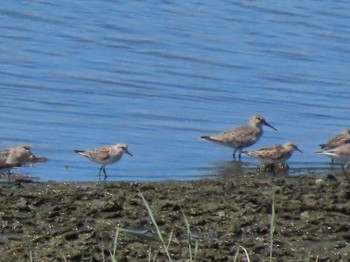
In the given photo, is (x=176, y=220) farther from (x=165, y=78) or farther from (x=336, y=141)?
(x=165, y=78)

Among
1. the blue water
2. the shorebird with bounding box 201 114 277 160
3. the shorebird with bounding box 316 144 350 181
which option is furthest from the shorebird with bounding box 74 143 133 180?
the shorebird with bounding box 316 144 350 181

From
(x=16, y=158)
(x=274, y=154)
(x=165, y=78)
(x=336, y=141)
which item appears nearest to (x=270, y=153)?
(x=274, y=154)

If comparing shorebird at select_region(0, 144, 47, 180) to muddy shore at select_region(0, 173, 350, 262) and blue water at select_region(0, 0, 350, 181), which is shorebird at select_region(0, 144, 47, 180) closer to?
blue water at select_region(0, 0, 350, 181)

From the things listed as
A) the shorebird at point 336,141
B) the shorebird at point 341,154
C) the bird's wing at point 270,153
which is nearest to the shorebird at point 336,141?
the shorebird at point 336,141

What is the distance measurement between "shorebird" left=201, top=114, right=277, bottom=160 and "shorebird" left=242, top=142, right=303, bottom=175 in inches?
26.5

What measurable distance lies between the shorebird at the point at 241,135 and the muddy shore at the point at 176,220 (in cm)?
304

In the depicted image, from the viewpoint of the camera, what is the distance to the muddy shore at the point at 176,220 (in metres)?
8.37

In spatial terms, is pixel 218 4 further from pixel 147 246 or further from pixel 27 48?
pixel 147 246

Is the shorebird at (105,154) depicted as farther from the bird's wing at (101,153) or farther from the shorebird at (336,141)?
the shorebird at (336,141)

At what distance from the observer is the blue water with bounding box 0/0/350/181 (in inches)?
564

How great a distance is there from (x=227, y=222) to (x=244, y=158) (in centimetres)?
520

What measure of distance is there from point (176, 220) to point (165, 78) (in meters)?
8.90

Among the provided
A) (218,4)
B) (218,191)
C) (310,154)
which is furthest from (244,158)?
(218,4)

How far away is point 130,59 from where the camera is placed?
63.4 ft
